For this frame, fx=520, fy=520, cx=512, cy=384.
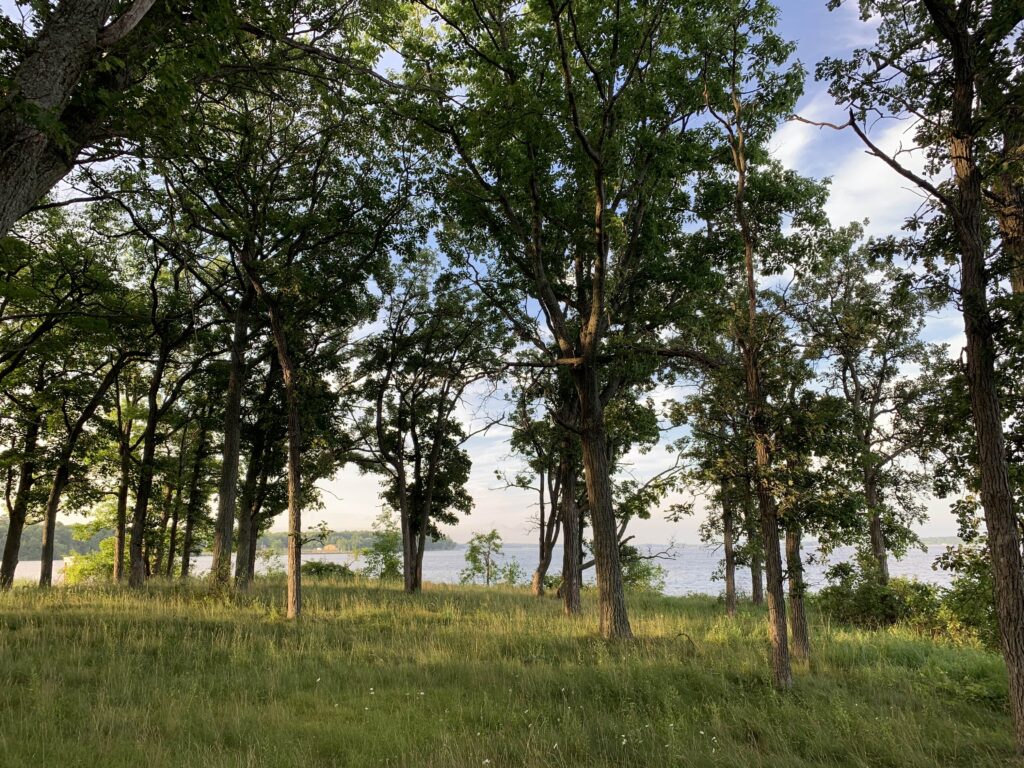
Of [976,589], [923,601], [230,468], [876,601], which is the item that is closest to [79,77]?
[230,468]

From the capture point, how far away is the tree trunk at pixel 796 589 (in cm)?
882

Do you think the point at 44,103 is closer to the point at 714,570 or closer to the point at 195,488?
the point at 714,570

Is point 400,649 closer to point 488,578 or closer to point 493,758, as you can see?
point 493,758

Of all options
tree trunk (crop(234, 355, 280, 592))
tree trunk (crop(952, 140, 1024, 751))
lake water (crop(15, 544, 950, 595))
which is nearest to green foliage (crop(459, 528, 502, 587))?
lake water (crop(15, 544, 950, 595))

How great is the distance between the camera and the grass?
551 centimetres

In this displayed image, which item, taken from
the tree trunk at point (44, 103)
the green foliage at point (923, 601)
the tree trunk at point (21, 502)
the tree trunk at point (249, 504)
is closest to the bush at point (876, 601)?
the green foliage at point (923, 601)

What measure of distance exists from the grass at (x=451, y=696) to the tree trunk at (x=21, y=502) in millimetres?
8345

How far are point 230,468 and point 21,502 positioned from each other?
11.7 metres

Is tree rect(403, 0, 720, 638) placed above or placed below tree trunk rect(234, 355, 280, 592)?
above

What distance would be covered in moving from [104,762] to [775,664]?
8.83 meters

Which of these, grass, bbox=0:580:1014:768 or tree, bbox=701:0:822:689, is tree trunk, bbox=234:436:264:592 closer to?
grass, bbox=0:580:1014:768

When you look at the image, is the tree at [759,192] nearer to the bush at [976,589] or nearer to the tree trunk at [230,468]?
Result: the bush at [976,589]

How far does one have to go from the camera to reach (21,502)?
2042cm

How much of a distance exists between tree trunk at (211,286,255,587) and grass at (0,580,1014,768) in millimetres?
3065
